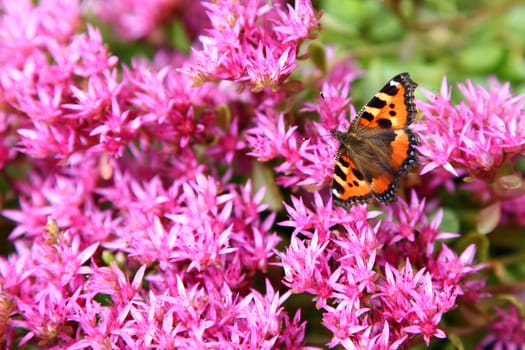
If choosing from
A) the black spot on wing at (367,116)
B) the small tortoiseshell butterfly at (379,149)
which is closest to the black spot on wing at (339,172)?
the small tortoiseshell butterfly at (379,149)

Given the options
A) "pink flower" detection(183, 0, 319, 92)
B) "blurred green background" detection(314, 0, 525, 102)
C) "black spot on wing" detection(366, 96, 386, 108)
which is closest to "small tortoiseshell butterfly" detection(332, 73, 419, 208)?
"black spot on wing" detection(366, 96, 386, 108)

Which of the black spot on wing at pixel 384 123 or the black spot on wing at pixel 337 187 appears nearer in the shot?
the black spot on wing at pixel 337 187

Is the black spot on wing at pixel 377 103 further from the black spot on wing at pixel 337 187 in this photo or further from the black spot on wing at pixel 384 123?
the black spot on wing at pixel 337 187

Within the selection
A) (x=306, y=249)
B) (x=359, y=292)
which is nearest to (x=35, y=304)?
(x=306, y=249)

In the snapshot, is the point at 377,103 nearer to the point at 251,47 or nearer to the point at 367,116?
the point at 367,116

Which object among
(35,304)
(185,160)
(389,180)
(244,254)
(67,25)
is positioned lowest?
(35,304)

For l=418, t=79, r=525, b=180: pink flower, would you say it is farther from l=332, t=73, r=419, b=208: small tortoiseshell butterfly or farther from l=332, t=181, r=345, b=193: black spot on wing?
l=332, t=181, r=345, b=193: black spot on wing

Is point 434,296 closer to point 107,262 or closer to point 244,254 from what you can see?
point 244,254
